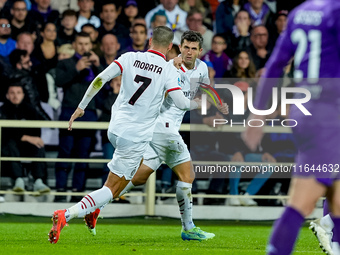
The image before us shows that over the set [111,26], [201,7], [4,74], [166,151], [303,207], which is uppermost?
[201,7]

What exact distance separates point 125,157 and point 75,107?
152 inches

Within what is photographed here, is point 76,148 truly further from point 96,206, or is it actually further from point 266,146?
point 96,206

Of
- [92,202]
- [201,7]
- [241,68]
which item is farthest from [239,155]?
[92,202]

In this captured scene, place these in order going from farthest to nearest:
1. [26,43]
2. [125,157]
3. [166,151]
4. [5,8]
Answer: [5,8]
[26,43]
[166,151]
[125,157]

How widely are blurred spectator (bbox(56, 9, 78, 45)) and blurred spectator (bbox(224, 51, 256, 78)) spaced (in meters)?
2.73

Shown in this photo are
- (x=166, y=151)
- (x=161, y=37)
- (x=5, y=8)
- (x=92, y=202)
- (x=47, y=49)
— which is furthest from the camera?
(x=5, y=8)

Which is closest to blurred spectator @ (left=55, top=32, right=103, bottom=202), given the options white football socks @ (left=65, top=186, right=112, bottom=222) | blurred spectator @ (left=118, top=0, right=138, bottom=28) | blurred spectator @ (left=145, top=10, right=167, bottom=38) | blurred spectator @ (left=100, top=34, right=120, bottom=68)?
blurred spectator @ (left=100, top=34, right=120, bottom=68)

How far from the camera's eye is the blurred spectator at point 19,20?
12.2 m

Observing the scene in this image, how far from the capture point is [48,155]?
1184 cm

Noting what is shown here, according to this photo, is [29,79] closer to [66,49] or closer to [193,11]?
[66,49]

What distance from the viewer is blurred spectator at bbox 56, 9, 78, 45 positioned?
40.1 feet

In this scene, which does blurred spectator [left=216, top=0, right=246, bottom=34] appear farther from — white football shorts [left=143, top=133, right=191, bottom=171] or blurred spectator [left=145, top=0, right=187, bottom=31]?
white football shorts [left=143, top=133, right=191, bottom=171]

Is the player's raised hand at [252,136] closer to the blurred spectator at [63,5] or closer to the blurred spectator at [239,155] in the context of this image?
the blurred spectator at [239,155]

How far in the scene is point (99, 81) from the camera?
7.44m
